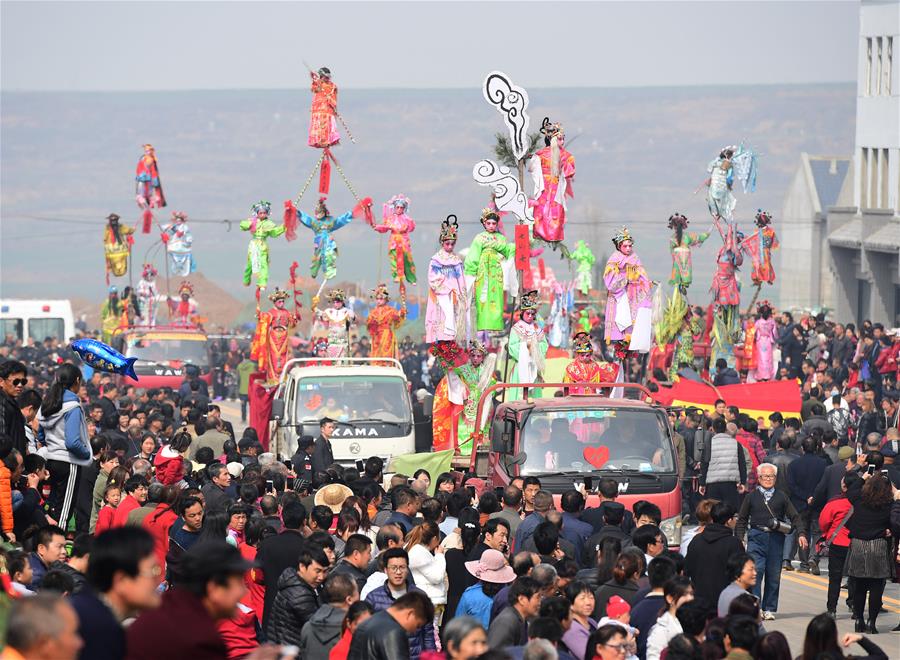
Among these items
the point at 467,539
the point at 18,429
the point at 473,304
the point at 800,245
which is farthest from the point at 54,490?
the point at 800,245

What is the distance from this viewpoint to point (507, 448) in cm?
1797

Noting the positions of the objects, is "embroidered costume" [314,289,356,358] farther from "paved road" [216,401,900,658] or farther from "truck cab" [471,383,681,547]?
"paved road" [216,401,900,658]

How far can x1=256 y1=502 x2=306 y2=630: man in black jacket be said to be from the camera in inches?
470

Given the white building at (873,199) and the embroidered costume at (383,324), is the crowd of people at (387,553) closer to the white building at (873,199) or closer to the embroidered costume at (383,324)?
the embroidered costume at (383,324)

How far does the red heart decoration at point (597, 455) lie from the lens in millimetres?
17703

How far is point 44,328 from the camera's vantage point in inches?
1743

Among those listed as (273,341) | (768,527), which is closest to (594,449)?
(768,527)

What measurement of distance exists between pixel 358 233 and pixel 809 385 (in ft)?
478

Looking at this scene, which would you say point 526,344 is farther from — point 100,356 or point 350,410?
point 100,356

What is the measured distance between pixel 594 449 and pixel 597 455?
0.27 feet

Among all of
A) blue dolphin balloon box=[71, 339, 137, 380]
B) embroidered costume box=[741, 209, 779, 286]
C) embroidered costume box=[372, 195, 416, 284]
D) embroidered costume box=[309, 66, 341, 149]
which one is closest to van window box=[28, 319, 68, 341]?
embroidered costume box=[309, 66, 341, 149]

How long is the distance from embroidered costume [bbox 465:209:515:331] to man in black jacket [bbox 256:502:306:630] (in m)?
11.8

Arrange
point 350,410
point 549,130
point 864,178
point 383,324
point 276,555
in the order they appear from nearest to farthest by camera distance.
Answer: point 276,555
point 350,410
point 549,130
point 383,324
point 864,178

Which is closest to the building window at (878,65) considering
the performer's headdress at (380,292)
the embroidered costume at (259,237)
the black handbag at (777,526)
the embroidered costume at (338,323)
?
the embroidered costume at (259,237)
